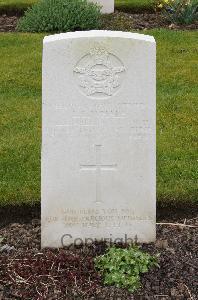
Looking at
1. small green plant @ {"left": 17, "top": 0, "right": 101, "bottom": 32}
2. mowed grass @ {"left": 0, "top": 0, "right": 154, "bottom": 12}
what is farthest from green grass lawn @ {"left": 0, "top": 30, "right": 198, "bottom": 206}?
mowed grass @ {"left": 0, "top": 0, "right": 154, "bottom": 12}

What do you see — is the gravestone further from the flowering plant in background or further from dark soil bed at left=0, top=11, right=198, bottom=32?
the flowering plant in background

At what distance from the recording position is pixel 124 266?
4555 millimetres

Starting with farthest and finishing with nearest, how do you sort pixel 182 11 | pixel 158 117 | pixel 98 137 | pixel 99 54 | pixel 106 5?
1. pixel 106 5
2. pixel 182 11
3. pixel 158 117
4. pixel 98 137
5. pixel 99 54

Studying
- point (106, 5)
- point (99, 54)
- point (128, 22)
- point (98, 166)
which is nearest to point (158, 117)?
point (98, 166)

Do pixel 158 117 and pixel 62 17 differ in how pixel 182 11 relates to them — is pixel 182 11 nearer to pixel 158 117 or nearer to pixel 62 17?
pixel 62 17

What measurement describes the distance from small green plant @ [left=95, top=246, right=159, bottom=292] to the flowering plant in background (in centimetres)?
691

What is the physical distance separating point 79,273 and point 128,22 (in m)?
7.08

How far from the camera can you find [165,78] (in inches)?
334

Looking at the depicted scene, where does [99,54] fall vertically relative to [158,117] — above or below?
above

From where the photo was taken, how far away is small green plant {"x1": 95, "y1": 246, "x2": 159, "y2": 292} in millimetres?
4477

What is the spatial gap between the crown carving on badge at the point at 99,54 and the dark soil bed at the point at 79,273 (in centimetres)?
126

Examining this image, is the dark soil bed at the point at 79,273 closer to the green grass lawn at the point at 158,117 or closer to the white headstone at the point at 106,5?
the green grass lawn at the point at 158,117

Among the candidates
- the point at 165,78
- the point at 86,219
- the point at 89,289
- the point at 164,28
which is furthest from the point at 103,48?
the point at 164,28

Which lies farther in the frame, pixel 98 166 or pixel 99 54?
pixel 98 166
